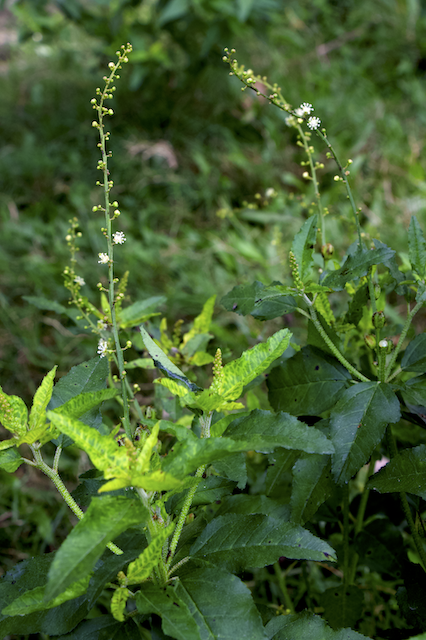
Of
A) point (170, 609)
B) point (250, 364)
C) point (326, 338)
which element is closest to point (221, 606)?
point (170, 609)

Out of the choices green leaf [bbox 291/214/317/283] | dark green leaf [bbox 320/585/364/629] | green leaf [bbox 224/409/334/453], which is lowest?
dark green leaf [bbox 320/585/364/629]

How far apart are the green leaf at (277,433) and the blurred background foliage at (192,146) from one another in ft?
4.73

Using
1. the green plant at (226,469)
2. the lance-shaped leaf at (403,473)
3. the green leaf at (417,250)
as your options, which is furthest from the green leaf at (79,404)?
the green leaf at (417,250)

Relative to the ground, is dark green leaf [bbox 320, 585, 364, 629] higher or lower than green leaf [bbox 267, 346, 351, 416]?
lower

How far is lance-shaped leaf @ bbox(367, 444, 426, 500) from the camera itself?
0.80 m

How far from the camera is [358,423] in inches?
32.7

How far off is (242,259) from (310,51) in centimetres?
238

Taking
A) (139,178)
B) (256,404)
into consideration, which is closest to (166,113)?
(139,178)

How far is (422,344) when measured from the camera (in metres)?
0.92

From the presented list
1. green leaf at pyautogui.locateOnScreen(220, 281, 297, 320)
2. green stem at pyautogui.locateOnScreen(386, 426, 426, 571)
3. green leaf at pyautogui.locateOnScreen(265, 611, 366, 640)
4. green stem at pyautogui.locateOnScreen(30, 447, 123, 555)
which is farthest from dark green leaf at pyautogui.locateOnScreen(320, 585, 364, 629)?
green leaf at pyautogui.locateOnScreen(220, 281, 297, 320)

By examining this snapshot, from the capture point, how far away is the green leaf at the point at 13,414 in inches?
29.0

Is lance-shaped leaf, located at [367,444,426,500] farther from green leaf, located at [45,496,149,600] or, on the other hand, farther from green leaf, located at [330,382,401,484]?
green leaf, located at [45,496,149,600]

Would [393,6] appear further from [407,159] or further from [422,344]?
[422,344]

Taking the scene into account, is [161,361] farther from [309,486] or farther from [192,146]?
[192,146]
